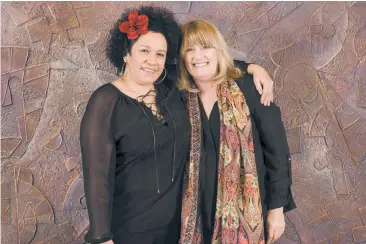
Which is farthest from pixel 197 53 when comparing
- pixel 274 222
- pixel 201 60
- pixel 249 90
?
pixel 274 222

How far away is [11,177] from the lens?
96.7 inches

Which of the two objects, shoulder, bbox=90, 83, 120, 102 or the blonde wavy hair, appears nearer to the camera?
shoulder, bbox=90, 83, 120, 102

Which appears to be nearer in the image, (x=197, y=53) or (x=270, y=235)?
(x=197, y=53)

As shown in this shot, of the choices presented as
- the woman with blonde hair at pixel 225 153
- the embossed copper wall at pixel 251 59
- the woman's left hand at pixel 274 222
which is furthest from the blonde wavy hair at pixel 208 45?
the woman's left hand at pixel 274 222

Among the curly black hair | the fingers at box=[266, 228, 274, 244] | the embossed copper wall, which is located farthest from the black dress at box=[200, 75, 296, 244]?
the embossed copper wall

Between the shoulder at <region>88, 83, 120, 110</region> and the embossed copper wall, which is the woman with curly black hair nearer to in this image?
the shoulder at <region>88, 83, 120, 110</region>

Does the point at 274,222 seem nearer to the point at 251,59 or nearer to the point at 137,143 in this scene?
the point at 137,143

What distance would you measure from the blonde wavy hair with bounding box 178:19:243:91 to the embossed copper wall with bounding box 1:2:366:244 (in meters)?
0.59

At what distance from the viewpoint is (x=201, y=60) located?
1.94 m

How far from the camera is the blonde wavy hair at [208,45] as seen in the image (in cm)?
194

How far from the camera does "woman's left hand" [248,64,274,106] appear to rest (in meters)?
1.99

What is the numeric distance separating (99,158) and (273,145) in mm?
831

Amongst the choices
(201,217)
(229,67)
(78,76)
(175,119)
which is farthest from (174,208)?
(78,76)

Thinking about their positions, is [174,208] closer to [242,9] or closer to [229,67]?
[229,67]
